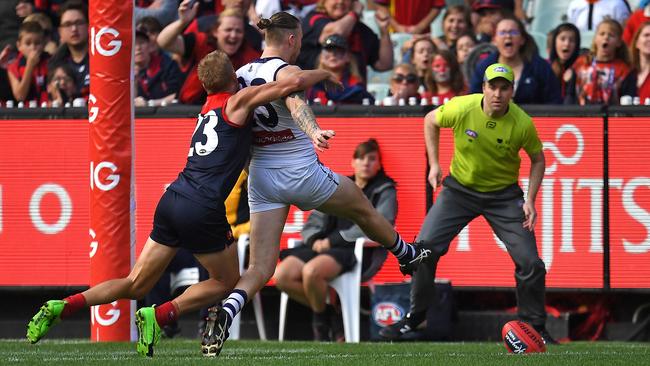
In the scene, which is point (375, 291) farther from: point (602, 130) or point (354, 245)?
point (602, 130)

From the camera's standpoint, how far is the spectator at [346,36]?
14.5 metres

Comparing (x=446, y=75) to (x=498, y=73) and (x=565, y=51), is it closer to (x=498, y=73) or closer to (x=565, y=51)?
(x=565, y=51)

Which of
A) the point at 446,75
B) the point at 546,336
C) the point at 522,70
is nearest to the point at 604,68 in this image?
the point at 522,70

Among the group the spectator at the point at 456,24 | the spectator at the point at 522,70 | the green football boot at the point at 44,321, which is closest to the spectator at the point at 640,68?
the spectator at the point at 522,70

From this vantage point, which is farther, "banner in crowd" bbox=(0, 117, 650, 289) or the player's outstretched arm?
"banner in crowd" bbox=(0, 117, 650, 289)

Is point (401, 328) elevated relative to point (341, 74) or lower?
lower

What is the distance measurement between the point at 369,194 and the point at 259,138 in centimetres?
355

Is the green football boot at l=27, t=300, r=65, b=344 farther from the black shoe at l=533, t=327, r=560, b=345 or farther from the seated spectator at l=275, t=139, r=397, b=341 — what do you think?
the black shoe at l=533, t=327, r=560, b=345

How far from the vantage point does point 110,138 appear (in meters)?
11.6

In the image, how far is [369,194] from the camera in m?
12.9

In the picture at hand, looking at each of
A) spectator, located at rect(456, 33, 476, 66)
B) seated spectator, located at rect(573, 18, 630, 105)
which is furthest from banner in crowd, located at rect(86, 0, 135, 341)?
seated spectator, located at rect(573, 18, 630, 105)

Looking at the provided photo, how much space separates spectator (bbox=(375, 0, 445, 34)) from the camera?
623 inches

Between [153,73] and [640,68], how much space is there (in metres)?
5.02

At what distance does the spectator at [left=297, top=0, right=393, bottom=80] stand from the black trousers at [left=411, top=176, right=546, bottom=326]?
2.94m
